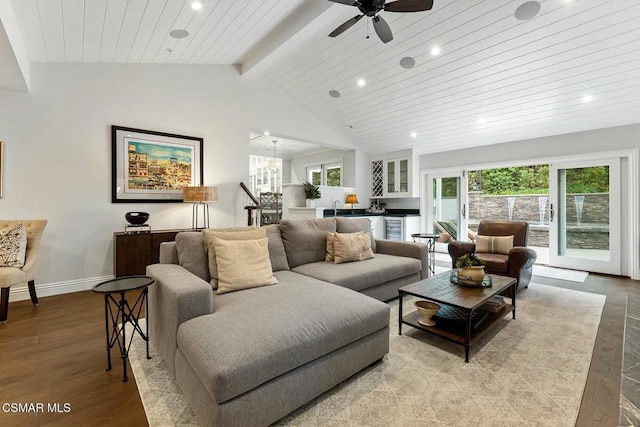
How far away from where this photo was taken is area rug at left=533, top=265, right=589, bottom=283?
14.7 ft

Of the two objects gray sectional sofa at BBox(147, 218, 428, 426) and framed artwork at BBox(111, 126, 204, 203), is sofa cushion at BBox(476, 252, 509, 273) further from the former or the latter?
framed artwork at BBox(111, 126, 204, 203)

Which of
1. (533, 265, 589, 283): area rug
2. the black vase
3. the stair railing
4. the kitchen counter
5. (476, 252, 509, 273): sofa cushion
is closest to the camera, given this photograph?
(476, 252, 509, 273): sofa cushion

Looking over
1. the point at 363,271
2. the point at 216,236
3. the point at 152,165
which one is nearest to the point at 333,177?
the point at 152,165

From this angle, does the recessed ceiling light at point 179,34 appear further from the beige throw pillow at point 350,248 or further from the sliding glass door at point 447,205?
the sliding glass door at point 447,205

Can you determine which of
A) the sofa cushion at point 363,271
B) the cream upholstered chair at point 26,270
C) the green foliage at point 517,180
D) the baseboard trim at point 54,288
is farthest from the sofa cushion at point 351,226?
the green foliage at point 517,180

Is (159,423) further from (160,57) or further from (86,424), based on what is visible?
(160,57)

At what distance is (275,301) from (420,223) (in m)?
5.70

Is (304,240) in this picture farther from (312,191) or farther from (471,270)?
(312,191)

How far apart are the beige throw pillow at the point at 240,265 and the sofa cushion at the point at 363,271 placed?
1.87 ft

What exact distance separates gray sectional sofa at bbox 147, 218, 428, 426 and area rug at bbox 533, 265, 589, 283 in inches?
161

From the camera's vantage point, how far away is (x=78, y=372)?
1.95m

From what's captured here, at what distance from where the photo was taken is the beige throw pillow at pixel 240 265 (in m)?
2.23

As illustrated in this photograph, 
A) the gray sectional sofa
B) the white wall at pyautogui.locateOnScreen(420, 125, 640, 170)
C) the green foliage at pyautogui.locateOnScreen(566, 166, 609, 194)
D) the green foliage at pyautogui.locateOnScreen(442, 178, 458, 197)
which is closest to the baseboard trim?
the gray sectional sofa

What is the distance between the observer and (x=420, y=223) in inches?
275
